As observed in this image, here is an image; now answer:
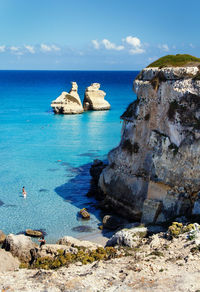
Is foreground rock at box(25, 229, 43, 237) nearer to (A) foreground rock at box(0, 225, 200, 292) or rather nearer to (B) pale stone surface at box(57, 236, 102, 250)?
(B) pale stone surface at box(57, 236, 102, 250)

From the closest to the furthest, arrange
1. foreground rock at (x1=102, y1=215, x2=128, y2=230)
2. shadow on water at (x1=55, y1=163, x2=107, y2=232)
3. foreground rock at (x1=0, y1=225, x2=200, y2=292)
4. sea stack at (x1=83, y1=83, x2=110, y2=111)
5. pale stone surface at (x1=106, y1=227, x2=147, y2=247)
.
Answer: foreground rock at (x1=0, y1=225, x2=200, y2=292) < pale stone surface at (x1=106, y1=227, x2=147, y2=247) < foreground rock at (x1=102, y1=215, x2=128, y2=230) < shadow on water at (x1=55, y1=163, x2=107, y2=232) < sea stack at (x1=83, y1=83, x2=110, y2=111)

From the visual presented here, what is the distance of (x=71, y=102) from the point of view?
89.2m

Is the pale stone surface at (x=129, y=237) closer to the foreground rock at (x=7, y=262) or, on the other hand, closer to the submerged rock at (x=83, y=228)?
the submerged rock at (x=83, y=228)

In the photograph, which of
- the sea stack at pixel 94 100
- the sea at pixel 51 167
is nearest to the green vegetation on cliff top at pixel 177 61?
the sea at pixel 51 167

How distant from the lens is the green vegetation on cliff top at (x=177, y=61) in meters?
28.8

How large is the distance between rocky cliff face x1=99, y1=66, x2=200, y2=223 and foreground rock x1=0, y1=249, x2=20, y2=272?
35.3 ft

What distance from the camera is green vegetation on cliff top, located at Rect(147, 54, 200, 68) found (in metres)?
28.8

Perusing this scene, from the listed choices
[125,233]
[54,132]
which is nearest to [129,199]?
[125,233]

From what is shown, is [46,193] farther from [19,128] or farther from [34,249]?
[19,128]

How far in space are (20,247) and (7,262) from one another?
1.48 meters

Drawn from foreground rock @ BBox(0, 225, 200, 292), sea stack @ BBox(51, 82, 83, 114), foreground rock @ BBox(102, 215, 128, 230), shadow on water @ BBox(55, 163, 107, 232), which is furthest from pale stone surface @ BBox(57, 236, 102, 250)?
sea stack @ BBox(51, 82, 83, 114)

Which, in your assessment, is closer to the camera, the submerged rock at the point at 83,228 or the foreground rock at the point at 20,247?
the foreground rock at the point at 20,247

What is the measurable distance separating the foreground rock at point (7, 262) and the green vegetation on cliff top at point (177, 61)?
748 inches

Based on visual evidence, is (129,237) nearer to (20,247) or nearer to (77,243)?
(77,243)
